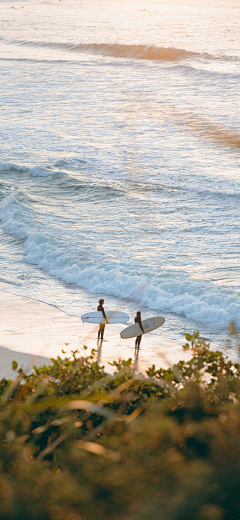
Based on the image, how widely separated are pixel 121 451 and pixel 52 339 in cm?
785

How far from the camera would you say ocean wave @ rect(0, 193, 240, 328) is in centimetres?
1272

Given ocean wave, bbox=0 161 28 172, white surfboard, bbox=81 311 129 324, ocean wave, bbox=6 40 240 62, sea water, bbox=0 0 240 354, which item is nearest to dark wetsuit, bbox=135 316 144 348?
white surfboard, bbox=81 311 129 324

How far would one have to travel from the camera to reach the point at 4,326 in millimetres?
11336

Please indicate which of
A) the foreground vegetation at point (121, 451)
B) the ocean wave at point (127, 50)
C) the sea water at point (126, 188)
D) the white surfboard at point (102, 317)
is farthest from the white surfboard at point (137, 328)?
the ocean wave at point (127, 50)

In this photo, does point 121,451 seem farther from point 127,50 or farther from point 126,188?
point 127,50

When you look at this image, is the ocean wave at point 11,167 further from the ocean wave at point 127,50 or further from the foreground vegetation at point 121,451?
the ocean wave at point 127,50

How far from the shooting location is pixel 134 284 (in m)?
14.1

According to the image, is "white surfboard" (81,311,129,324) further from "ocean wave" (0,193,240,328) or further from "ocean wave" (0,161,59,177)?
"ocean wave" (0,161,59,177)

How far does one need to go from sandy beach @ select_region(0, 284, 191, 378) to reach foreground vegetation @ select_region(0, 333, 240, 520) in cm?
408

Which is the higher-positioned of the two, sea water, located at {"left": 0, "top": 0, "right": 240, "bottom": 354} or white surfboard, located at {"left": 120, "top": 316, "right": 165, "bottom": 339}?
sea water, located at {"left": 0, "top": 0, "right": 240, "bottom": 354}

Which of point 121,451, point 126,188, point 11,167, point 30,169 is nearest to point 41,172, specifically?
point 30,169

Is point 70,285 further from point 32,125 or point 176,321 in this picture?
point 32,125

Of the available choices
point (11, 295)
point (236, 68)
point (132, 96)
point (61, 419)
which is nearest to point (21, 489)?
point (61, 419)

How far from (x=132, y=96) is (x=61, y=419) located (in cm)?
4373
